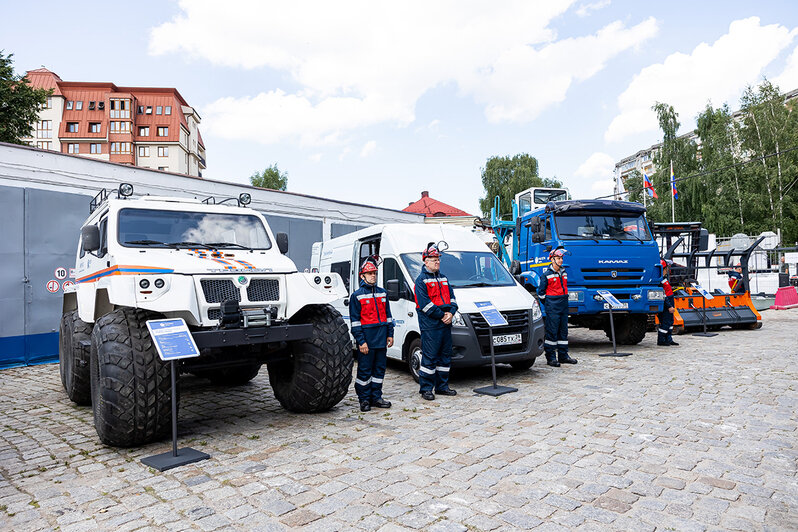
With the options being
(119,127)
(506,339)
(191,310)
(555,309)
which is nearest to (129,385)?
(191,310)

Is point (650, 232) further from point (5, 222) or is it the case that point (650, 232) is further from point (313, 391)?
point (5, 222)

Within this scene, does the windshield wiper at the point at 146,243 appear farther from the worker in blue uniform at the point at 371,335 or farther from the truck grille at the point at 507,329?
the truck grille at the point at 507,329

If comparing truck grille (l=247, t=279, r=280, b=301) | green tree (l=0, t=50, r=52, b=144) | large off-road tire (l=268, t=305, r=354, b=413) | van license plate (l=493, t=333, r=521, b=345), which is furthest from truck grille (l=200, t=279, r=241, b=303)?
green tree (l=0, t=50, r=52, b=144)

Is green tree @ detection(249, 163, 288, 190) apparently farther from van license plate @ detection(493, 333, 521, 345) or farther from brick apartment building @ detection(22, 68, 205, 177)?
van license plate @ detection(493, 333, 521, 345)

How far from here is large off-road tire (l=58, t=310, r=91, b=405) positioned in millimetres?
6438

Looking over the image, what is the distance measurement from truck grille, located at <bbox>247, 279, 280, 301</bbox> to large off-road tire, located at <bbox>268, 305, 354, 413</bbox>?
1.56 ft

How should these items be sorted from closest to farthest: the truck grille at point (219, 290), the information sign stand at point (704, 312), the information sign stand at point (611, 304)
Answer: the truck grille at point (219, 290)
the information sign stand at point (611, 304)
the information sign stand at point (704, 312)

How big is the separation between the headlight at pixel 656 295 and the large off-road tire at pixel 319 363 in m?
6.99

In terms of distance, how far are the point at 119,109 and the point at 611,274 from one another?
65.8 m

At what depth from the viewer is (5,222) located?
1021cm

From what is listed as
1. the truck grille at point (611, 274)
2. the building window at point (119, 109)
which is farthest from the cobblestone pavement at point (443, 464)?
the building window at point (119, 109)

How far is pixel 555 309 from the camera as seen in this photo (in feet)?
28.9

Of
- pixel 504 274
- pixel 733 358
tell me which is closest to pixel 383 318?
pixel 504 274

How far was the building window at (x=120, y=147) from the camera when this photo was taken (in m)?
61.9
